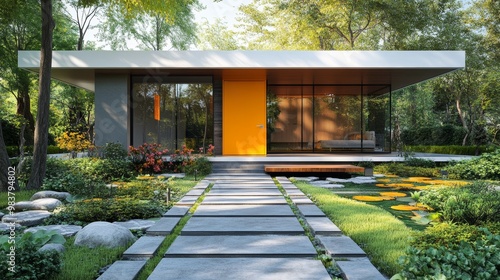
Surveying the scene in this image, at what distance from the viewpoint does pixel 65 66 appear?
41.2 feet

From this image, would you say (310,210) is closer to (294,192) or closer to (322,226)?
(322,226)

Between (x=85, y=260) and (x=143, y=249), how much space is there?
48 centimetres

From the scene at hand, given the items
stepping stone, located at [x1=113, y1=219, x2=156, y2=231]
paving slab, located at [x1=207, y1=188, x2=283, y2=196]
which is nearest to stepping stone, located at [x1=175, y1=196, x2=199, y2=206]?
paving slab, located at [x1=207, y1=188, x2=283, y2=196]

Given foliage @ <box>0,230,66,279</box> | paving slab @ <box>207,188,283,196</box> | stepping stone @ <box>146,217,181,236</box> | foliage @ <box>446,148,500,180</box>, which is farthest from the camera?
foliage @ <box>446,148,500,180</box>

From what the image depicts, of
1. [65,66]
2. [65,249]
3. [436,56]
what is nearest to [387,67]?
[436,56]

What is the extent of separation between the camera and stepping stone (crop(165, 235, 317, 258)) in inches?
144

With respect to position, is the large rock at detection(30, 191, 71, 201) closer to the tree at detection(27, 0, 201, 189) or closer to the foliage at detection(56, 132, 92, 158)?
the tree at detection(27, 0, 201, 189)

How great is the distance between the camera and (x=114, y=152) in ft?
40.1

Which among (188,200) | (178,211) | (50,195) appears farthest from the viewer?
(50,195)

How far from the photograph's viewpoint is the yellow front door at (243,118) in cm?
1476

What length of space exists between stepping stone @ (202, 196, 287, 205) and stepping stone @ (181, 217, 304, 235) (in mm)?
1360

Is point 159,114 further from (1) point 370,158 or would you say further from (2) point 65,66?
(1) point 370,158

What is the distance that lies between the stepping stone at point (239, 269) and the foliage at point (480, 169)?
9.48 meters

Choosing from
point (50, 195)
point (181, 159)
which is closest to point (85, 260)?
point (50, 195)
